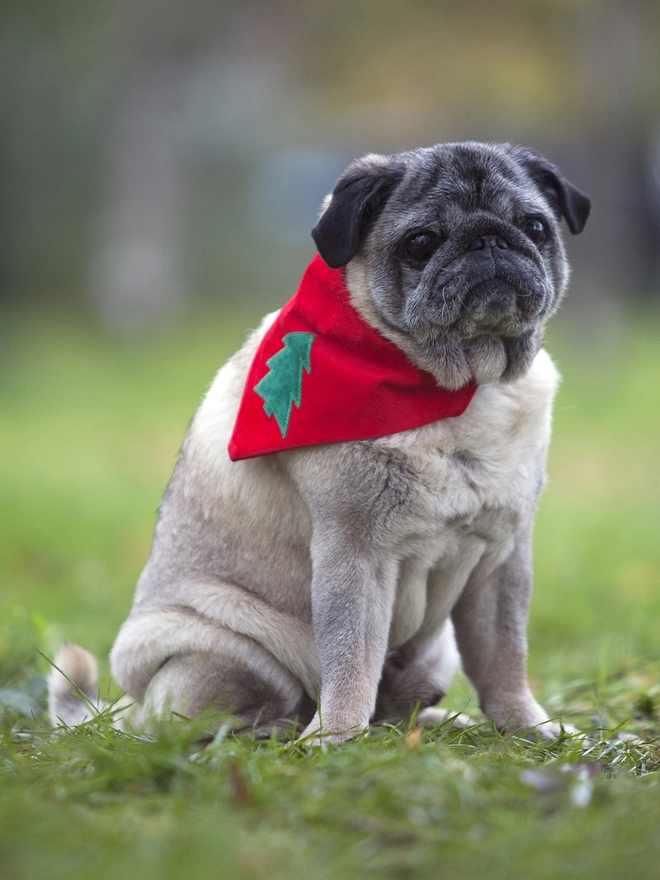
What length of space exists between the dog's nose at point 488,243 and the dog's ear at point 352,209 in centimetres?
39

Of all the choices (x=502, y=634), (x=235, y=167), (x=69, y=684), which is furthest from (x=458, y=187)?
(x=235, y=167)

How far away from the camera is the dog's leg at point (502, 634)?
414 cm

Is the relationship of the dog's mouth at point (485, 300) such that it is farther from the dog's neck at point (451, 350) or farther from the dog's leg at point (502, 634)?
the dog's leg at point (502, 634)

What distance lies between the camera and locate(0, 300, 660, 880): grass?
2.46m

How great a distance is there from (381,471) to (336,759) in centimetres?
101

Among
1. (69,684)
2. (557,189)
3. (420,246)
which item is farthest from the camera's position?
(69,684)

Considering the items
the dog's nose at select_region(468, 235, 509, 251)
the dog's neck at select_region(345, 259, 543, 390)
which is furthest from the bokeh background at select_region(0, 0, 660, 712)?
the dog's nose at select_region(468, 235, 509, 251)

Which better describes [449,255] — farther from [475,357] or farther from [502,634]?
[502,634]

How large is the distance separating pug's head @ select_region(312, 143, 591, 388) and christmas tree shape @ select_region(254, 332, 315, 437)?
27 centimetres

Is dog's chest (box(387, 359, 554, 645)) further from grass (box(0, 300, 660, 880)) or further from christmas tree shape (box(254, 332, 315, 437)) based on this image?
grass (box(0, 300, 660, 880))

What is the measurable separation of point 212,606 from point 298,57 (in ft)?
70.1

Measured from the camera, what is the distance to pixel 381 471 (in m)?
3.62

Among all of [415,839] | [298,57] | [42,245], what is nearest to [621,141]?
[298,57]

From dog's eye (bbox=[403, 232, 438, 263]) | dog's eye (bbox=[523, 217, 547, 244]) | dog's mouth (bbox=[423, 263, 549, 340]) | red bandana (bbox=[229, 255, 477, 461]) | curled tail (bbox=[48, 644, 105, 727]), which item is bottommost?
curled tail (bbox=[48, 644, 105, 727])
